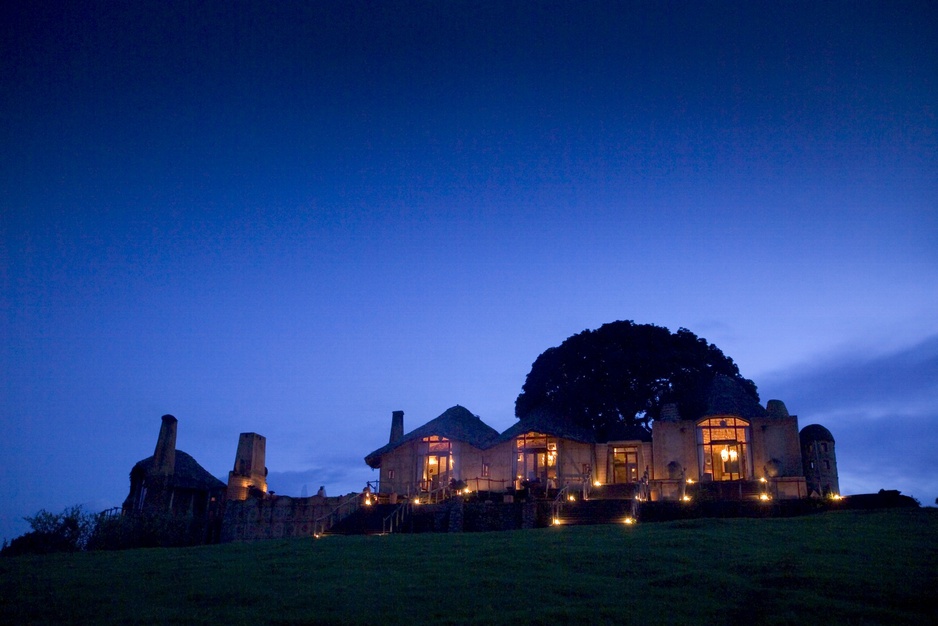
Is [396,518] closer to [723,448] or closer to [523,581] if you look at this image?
[523,581]

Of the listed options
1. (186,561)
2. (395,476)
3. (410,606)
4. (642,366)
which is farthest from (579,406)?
(410,606)

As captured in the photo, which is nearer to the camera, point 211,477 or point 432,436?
point 432,436

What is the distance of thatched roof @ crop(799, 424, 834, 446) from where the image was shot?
3672 centimetres

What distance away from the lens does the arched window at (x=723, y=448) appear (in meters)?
36.8

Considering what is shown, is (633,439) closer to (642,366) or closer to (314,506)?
(642,366)

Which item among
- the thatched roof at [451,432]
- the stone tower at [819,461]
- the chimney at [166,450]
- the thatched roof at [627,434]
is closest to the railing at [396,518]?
the thatched roof at [451,432]

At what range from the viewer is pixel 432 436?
40.7 metres

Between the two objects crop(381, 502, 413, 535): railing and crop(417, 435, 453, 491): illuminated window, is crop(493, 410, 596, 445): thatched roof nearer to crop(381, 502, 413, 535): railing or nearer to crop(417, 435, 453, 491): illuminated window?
crop(417, 435, 453, 491): illuminated window

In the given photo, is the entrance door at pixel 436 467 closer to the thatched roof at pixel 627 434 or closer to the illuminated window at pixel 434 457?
the illuminated window at pixel 434 457

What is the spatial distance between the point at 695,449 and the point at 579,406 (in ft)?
35.3

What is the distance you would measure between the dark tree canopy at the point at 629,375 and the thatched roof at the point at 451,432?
4.62m

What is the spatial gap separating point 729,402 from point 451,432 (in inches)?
608

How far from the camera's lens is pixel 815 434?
121ft

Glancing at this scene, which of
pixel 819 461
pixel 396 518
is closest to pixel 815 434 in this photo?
pixel 819 461
